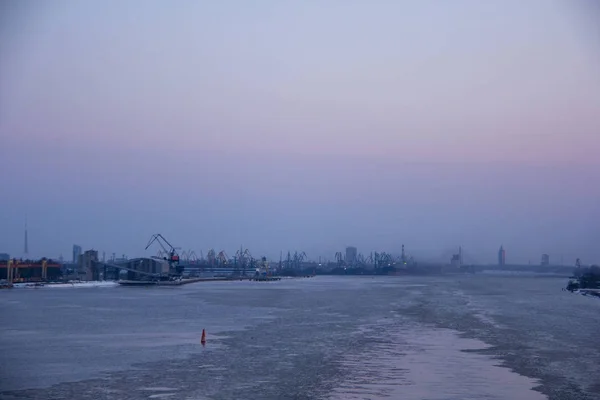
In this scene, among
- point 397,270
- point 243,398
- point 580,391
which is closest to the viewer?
point 243,398

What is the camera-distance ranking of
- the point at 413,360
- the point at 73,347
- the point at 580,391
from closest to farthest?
1. the point at 580,391
2. the point at 413,360
3. the point at 73,347

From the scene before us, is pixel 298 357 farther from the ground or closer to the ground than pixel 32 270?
closer to the ground

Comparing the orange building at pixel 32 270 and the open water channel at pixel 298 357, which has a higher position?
the orange building at pixel 32 270

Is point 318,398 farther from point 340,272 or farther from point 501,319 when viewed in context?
point 340,272

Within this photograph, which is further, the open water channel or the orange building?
the orange building

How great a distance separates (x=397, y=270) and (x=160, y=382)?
177 m

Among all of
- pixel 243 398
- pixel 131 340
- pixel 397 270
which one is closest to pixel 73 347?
pixel 131 340

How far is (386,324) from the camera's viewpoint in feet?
90.7

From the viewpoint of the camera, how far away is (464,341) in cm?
2183

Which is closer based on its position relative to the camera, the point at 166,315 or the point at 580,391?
the point at 580,391

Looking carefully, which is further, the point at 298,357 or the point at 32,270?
the point at 32,270

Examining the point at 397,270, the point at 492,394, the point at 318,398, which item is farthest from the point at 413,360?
the point at 397,270

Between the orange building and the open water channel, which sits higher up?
the orange building

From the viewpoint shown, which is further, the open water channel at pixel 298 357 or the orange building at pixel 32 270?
the orange building at pixel 32 270
